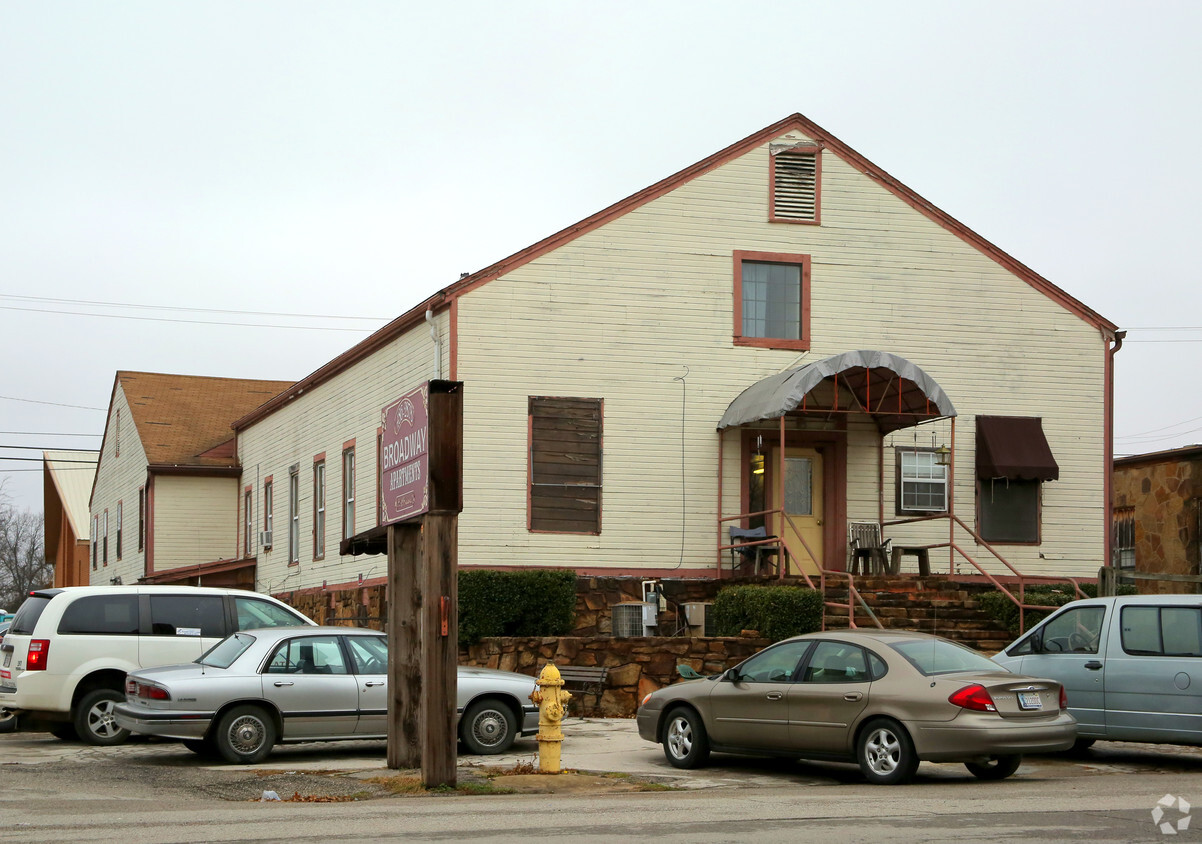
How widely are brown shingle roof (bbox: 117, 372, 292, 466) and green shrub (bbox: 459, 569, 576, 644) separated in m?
17.6

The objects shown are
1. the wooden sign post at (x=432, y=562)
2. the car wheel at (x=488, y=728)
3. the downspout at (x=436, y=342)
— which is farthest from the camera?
the downspout at (x=436, y=342)

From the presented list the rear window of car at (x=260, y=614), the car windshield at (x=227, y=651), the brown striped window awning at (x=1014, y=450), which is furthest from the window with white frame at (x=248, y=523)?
the car windshield at (x=227, y=651)

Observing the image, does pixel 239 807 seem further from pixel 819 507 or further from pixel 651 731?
pixel 819 507

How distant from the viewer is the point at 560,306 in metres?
23.2

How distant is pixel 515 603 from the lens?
2173 cm

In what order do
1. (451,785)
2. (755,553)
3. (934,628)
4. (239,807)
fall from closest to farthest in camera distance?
(239,807), (451,785), (934,628), (755,553)

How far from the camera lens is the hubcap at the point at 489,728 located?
15.5m

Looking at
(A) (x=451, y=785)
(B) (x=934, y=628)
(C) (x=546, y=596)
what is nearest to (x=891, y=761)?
(A) (x=451, y=785)

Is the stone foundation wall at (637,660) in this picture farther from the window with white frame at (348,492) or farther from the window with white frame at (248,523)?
the window with white frame at (248,523)

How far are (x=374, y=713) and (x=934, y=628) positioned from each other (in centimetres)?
902

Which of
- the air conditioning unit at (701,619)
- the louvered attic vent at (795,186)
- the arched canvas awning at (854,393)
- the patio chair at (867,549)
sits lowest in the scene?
the air conditioning unit at (701,619)

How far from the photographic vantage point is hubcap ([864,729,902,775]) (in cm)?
1293

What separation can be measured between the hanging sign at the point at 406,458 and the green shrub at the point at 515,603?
7.38m

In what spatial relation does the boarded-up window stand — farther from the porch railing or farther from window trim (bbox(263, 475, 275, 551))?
window trim (bbox(263, 475, 275, 551))
